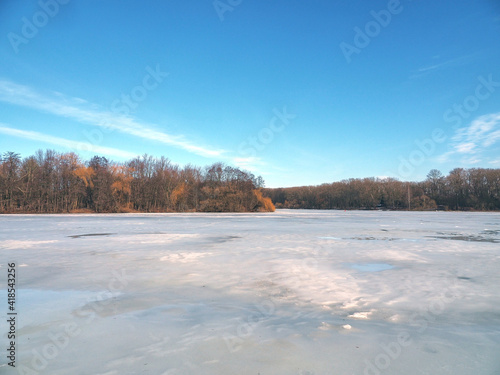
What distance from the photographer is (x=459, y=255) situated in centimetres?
748

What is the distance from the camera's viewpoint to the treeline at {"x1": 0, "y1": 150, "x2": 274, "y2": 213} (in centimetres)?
4044

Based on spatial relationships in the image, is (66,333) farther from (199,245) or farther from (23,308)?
(199,245)

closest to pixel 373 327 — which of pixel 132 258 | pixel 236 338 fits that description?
pixel 236 338

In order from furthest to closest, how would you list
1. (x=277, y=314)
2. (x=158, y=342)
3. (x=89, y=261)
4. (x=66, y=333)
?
(x=89, y=261), (x=277, y=314), (x=66, y=333), (x=158, y=342)

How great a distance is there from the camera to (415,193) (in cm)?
6512

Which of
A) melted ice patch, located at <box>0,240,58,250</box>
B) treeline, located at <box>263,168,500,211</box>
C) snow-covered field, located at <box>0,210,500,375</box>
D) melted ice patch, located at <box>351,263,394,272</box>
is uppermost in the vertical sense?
treeline, located at <box>263,168,500,211</box>

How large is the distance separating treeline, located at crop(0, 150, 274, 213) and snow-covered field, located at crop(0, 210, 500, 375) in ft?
125

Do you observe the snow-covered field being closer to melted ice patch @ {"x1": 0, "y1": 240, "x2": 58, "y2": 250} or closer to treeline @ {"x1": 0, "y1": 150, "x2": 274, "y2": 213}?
melted ice patch @ {"x1": 0, "y1": 240, "x2": 58, "y2": 250}

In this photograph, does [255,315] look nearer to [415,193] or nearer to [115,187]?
[115,187]

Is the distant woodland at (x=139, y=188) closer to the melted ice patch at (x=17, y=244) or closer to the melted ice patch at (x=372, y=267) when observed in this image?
the melted ice patch at (x=17, y=244)

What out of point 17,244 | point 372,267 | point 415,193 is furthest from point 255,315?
point 415,193

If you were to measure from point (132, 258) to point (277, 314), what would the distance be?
15.4 feet

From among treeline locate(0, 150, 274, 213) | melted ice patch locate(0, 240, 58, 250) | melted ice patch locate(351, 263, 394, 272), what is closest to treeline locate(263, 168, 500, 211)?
treeline locate(0, 150, 274, 213)

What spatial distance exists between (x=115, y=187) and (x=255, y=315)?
43.5 meters
